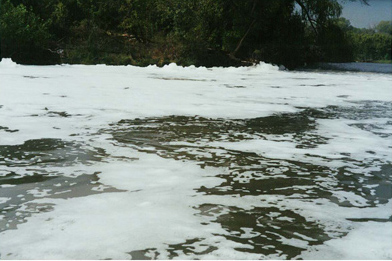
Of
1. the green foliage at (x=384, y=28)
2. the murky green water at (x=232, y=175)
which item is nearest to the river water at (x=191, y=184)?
the murky green water at (x=232, y=175)

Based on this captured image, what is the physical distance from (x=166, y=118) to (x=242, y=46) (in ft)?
51.4

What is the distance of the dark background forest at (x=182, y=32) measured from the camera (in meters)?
19.9

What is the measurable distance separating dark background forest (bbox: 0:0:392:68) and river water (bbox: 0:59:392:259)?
13.2 metres

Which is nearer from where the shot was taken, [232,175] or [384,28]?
[232,175]

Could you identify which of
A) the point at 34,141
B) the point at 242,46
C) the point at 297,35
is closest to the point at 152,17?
the point at 242,46

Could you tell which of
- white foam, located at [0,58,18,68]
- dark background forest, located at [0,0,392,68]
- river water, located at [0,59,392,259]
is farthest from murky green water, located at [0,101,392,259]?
dark background forest, located at [0,0,392,68]

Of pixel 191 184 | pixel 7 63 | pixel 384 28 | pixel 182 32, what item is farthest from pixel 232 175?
pixel 384 28

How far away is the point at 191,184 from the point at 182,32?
17.2m

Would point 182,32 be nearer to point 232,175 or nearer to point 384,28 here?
point 232,175

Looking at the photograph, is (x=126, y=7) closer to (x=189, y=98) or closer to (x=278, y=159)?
(x=189, y=98)

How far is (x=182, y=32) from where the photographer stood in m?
20.1

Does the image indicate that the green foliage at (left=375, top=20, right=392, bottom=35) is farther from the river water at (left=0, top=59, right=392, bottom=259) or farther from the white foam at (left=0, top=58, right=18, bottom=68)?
the river water at (left=0, top=59, right=392, bottom=259)

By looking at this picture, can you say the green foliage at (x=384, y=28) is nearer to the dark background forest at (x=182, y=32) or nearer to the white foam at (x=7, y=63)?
the dark background forest at (x=182, y=32)

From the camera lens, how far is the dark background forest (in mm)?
19859
